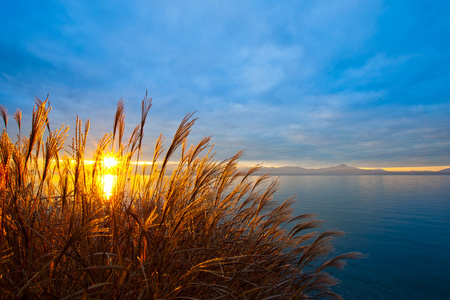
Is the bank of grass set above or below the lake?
above

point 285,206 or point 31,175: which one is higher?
point 31,175

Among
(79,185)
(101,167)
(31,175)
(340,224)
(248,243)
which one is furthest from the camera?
(340,224)

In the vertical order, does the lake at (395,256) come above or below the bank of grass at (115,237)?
below

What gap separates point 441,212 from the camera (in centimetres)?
1435

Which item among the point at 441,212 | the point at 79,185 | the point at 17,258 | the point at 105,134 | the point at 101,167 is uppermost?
the point at 105,134

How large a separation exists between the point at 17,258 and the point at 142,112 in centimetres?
156

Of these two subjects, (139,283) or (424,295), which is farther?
(424,295)

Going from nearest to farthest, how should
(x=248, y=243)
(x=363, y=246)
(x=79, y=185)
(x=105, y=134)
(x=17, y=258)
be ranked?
(x=79, y=185), (x=17, y=258), (x=105, y=134), (x=248, y=243), (x=363, y=246)

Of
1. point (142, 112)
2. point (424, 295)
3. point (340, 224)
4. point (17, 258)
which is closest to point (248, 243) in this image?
point (142, 112)

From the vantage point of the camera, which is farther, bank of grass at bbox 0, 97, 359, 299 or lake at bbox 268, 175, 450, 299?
lake at bbox 268, 175, 450, 299

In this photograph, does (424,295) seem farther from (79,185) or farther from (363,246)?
(79,185)

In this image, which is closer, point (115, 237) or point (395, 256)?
point (115, 237)

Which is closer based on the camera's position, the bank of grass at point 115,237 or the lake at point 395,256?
the bank of grass at point 115,237

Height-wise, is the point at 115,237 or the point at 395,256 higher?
the point at 115,237
